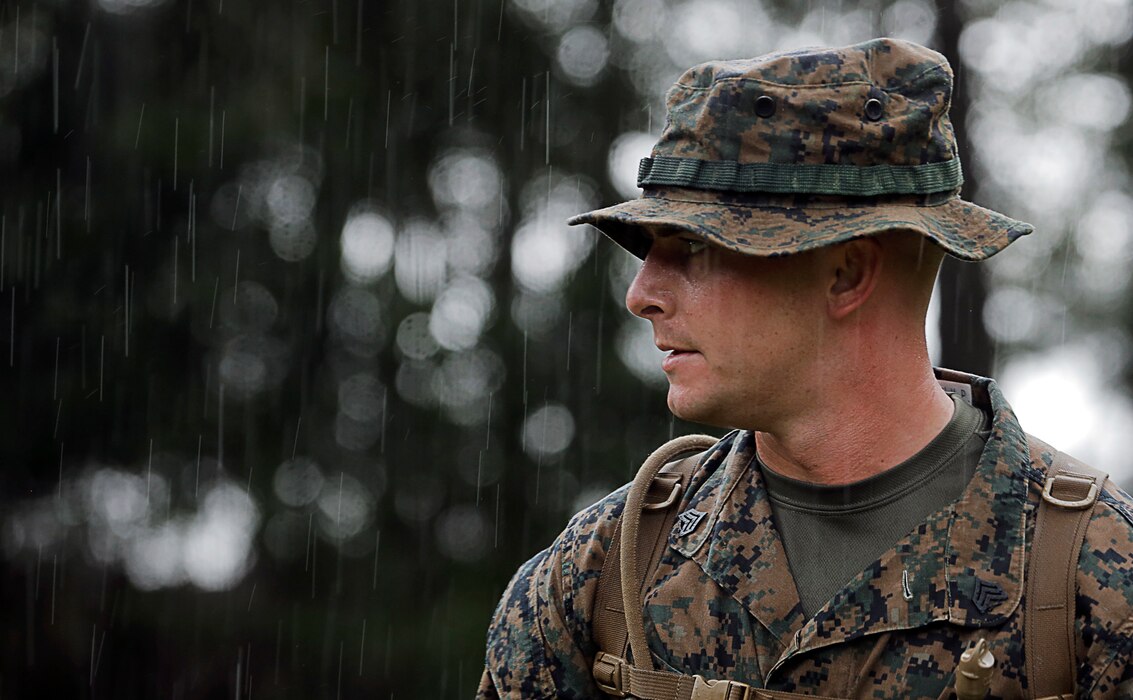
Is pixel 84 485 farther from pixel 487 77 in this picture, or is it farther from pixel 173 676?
pixel 487 77

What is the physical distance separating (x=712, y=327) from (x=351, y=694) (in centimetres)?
682

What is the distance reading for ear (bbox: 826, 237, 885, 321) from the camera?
258 centimetres

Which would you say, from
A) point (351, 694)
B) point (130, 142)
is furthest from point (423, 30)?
point (351, 694)

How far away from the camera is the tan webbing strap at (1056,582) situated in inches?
90.7

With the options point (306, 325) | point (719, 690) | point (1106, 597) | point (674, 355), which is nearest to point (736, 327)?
point (674, 355)

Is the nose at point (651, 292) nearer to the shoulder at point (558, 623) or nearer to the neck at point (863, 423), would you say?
the neck at point (863, 423)

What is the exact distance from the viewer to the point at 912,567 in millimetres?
2490

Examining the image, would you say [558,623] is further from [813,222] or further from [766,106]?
[766,106]

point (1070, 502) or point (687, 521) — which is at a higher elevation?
point (1070, 502)

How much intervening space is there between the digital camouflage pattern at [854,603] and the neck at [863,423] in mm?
152

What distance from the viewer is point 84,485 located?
8625mm

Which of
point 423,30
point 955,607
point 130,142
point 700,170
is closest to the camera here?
point 955,607

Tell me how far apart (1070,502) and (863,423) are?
41 cm

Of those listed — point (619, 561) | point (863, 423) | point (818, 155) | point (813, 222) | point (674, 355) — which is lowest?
point (619, 561)
